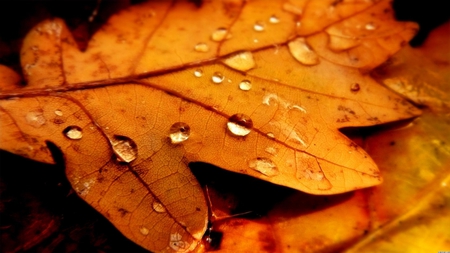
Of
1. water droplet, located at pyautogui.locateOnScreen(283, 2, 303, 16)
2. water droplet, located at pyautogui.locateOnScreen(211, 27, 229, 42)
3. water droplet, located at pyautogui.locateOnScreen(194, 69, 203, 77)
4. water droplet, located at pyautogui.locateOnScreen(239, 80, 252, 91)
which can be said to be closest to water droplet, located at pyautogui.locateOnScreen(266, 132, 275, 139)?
water droplet, located at pyautogui.locateOnScreen(239, 80, 252, 91)

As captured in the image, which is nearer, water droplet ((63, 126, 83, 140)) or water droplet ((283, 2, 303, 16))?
water droplet ((63, 126, 83, 140))

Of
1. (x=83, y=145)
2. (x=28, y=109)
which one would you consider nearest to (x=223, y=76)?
(x=83, y=145)

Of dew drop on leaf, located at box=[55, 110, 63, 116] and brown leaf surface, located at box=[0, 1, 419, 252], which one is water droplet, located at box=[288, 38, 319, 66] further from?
dew drop on leaf, located at box=[55, 110, 63, 116]

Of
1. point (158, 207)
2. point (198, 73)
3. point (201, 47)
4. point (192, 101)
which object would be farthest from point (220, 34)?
point (158, 207)

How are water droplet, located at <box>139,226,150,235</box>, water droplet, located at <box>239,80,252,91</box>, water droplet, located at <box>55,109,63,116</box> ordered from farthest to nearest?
water droplet, located at <box>239,80,252,91</box>
water droplet, located at <box>55,109,63,116</box>
water droplet, located at <box>139,226,150,235</box>

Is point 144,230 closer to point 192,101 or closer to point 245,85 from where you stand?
point 192,101

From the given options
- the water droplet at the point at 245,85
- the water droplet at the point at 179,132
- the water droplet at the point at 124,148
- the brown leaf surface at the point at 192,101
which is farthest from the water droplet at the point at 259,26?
the water droplet at the point at 124,148
